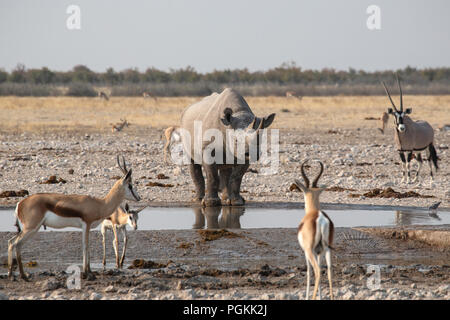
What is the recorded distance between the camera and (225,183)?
44.5 feet

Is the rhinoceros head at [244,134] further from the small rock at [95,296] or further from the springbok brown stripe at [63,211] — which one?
the small rock at [95,296]

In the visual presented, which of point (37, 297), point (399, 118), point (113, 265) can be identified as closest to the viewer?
point (37, 297)

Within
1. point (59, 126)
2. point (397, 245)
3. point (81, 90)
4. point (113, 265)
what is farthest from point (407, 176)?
point (81, 90)

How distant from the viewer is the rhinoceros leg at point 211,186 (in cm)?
1327

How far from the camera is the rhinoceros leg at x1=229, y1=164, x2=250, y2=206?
13266 millimetres

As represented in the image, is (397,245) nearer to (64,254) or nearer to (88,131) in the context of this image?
(64,254)

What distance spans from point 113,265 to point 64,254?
0.71 m

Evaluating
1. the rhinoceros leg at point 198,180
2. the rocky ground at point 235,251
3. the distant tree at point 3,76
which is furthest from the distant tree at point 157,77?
the rhinoceros leg at point 198,180

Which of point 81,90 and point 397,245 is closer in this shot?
point 397,245

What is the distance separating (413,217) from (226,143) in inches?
127

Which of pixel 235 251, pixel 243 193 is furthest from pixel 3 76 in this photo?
pixel 235 251

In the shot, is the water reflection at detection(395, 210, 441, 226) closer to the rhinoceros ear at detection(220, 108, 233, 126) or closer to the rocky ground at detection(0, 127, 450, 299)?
the rocky ground at detection(0, 127, 450, 299)

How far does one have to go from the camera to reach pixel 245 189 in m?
15.2

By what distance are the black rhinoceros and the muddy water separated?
1.36 ft
